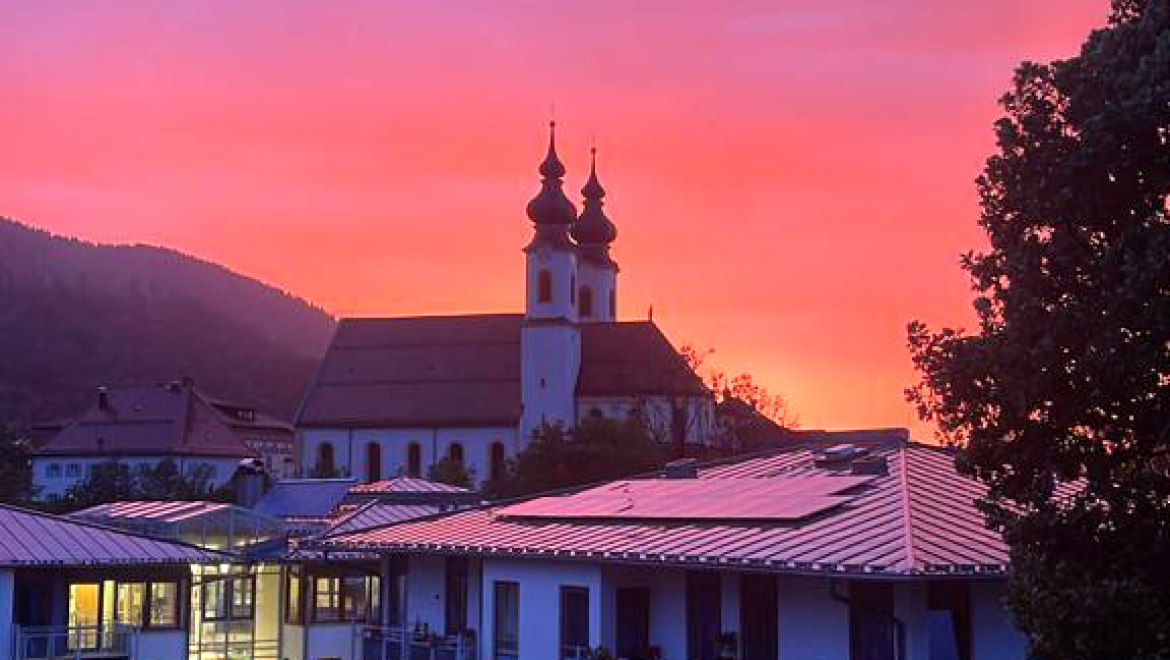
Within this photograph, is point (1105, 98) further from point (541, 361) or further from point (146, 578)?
point (541, 361)

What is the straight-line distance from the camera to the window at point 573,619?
73.0 ft

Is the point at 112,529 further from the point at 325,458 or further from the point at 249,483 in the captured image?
the point at 325,458

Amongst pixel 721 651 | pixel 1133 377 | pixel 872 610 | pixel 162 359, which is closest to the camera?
pixel 1133 377

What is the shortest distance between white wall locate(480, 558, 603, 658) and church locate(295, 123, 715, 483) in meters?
65.4

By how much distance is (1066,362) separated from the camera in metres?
13.7

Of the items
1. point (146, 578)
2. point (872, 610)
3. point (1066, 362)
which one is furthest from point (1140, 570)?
point (146, 578)

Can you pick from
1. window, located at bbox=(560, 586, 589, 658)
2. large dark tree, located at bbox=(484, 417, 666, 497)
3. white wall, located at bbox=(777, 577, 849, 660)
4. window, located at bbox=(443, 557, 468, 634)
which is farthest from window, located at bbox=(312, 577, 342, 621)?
large dark tree, located at bbox=(484, 417, 666, 497)

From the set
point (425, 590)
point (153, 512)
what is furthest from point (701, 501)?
point (153, 512)

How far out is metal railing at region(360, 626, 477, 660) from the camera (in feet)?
81.3

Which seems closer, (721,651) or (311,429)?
(721,651)

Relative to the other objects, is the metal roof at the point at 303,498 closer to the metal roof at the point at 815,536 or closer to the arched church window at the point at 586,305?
the metal roof at the point at 815,536

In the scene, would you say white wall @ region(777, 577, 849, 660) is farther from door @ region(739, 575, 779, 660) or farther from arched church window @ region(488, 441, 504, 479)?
arched church window @ region(488, 441, 504, 479)

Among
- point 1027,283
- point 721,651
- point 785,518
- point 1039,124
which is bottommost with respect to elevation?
point 721,651

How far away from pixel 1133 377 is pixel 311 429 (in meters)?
92.2
